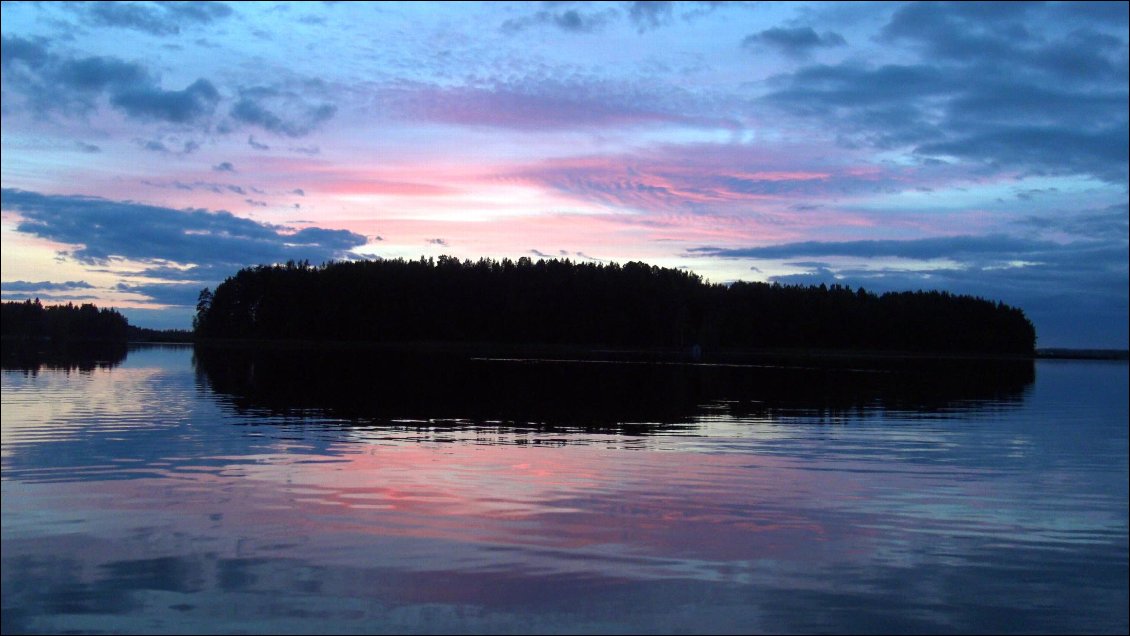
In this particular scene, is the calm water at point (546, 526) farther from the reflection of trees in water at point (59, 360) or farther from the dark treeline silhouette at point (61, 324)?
the dark treeline silhouette at point (61, 324)

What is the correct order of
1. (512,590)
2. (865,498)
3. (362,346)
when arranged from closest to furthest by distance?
1. (512,590)
2. (865,498)
3. (362,346)

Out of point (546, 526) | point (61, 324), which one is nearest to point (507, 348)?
point (61, 324)

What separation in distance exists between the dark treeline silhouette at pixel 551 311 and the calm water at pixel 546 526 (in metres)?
128

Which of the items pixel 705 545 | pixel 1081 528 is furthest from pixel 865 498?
pixel 705 545

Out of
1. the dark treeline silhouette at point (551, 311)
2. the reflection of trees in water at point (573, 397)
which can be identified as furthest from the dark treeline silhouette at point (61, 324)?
the reflection of trees in water at point (573, 397)

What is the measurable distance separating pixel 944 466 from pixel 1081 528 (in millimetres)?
6602

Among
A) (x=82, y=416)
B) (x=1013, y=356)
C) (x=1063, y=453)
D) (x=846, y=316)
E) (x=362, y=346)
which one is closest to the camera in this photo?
(x=1063, y=453)

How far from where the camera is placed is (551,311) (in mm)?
159125

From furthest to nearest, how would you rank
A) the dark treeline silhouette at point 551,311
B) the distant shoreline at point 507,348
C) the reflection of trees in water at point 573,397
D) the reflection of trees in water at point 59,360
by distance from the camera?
the dark treeline silhouette at point 551,311 < the distant shoreline at point 507,348 < the reflection of trees in water at point 59,360 < the reflection of trees in water at point 573,397

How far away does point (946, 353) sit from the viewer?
573 ft

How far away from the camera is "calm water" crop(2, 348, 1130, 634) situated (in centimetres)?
980

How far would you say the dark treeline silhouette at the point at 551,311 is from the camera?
516 feet

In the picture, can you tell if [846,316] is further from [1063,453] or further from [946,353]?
[1063,453]

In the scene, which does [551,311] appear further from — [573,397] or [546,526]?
[546,526]
